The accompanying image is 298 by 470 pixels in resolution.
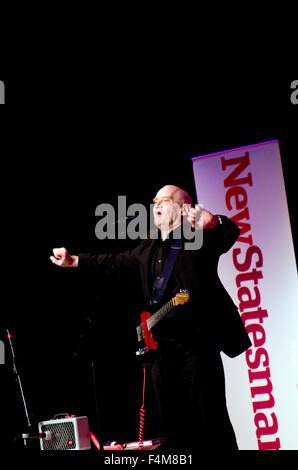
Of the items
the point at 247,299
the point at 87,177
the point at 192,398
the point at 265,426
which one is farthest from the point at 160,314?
the point at 87,177

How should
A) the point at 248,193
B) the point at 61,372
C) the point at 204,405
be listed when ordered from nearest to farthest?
the point at 204,405
the point at 248,193
the point at 61,372

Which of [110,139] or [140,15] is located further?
[110,139]

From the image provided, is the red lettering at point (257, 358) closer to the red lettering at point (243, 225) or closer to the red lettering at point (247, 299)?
the red lettering at point (247, 299)

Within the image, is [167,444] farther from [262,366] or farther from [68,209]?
[68,209]

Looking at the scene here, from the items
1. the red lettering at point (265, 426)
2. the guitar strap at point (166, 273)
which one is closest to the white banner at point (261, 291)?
the red lettering at point (265, 426)

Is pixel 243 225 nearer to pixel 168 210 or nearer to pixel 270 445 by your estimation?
pixel 168 210

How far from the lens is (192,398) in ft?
8.95

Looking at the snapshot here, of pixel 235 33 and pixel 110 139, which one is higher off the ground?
pixel 235 33

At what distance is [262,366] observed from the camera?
3.79 meters

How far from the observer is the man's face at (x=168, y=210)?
3123 millimetres

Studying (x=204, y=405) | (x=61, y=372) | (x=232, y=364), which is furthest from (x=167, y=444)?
(x=61, y=372)

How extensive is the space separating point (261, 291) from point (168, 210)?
1172 millimetres

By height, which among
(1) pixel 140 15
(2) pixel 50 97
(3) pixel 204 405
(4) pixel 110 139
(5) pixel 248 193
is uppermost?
(1) pixel 140 15

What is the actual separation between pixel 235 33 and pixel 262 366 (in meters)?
2.53
